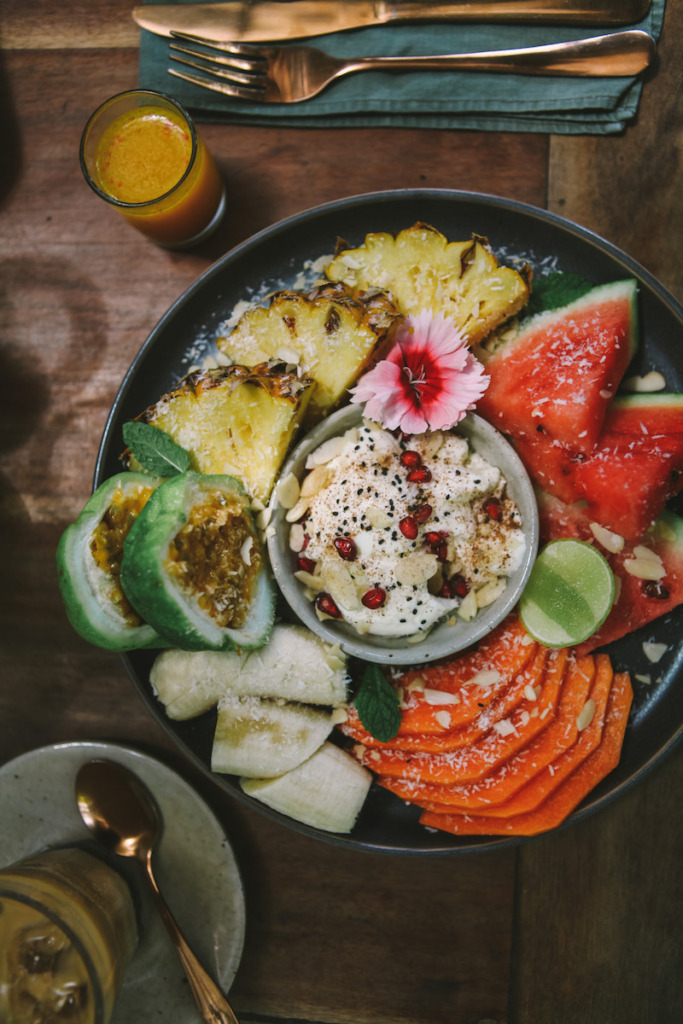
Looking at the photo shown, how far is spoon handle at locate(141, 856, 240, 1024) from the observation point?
5.48 feet

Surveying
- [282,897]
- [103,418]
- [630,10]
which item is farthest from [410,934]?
[630,10]

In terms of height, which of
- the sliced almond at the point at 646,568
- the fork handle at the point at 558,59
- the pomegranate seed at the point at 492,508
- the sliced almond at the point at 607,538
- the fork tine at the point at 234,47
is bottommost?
the sliced almond at the point at 646,568

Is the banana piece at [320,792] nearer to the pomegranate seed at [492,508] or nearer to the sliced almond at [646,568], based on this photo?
the pomegranate seed at [492,508]

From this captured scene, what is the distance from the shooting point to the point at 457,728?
1.65 metres

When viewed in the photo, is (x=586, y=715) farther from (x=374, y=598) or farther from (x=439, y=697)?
(x=374, y=598)

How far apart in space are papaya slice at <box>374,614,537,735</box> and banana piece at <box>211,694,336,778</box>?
0.41 feet

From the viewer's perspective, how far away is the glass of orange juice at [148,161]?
170 cm

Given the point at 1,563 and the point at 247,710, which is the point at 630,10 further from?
the point at 1,563

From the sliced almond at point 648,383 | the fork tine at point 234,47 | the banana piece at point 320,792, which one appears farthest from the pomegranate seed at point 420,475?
the fork tine at point 234,47

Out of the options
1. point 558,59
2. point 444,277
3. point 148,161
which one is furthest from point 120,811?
point 558,59

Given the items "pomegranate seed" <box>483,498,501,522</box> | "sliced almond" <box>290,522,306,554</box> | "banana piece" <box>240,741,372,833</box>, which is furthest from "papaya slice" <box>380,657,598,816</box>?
"sliced almond" <box>290,522,306,554</box>

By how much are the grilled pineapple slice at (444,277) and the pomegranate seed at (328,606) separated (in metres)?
0.73

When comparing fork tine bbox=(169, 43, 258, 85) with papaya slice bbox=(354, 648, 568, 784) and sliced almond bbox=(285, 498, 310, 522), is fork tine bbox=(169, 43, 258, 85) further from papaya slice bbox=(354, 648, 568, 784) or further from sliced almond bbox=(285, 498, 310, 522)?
papaya slice bbox=(354, 648, 568, 784)

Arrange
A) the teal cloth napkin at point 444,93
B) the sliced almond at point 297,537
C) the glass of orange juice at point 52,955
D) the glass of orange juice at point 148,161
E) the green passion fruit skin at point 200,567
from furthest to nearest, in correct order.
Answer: the teal cloth napkin at point 444,93
the glass of orange juice at point 148,161
the sliced almond at point 297,537
the glass of orange juice at point 52,955
the green passion fruit skin at point 200,567
